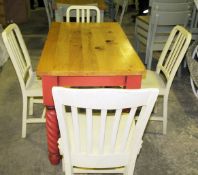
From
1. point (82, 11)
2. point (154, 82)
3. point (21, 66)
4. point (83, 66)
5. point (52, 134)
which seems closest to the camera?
point (83, 66)

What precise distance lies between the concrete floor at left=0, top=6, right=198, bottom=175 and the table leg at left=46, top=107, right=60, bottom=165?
0.07 meters

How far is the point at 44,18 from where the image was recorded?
222 inches

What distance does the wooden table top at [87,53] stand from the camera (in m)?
1.46

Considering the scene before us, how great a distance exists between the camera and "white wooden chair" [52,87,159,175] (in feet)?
3.23

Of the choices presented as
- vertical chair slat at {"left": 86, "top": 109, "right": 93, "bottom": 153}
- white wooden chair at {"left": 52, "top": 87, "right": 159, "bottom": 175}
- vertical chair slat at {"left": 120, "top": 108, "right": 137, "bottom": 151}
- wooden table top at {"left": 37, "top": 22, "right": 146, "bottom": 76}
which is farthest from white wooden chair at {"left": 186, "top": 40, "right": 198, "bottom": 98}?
vertical chair slat at {"left": 86, "top": 109, "right": 93, "bottom": 153}

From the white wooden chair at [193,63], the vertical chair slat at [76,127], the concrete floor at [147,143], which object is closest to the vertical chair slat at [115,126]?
the vertical chair slat at [76,127]

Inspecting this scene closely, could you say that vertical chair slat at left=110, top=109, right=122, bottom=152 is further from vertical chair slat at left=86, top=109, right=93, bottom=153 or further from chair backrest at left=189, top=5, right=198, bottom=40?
chair backrest at left=189, top=5, right=198, bottom=40

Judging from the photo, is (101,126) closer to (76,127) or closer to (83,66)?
(76,127)

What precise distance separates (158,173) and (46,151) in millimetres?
817

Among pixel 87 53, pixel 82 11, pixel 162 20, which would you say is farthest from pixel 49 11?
pixel 87 53

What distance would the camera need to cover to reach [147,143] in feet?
6.76

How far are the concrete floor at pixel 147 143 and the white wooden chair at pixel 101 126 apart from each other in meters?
0.53

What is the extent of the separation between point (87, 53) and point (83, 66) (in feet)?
0.74

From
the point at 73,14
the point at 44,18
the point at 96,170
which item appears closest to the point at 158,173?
the point at 96,170
